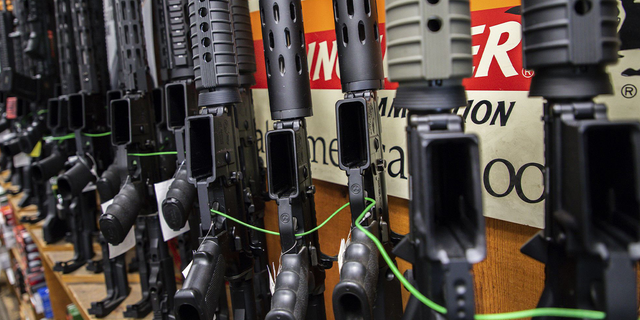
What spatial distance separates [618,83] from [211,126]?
2.11 feet

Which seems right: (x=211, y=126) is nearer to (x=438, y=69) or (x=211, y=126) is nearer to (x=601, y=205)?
(x=438, y=69)

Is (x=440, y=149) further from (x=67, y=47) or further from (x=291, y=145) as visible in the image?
(x=67, y=47)

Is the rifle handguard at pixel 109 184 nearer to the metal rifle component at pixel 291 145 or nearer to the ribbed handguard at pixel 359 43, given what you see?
the metal rifle component at pixel 291 145

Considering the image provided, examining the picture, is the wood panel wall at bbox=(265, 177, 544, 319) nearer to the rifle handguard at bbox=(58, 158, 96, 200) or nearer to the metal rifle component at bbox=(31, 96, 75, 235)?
the rifle handguard at bbox=(58, 158, 96, 200)

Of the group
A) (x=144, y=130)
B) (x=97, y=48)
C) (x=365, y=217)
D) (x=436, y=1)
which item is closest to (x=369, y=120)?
(x=365, y=217)

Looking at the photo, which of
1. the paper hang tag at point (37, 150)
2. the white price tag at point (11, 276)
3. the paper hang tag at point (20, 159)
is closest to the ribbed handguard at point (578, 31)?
the paper hang tag at point (37, 150)

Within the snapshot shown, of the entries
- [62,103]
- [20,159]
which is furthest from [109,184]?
[20,159]

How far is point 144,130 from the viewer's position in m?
1.15

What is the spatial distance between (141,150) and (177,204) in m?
0.37

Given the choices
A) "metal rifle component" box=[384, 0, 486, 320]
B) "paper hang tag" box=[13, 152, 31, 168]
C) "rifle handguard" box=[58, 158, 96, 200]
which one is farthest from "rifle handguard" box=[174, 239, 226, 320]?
"paper hang tag" box=[13, 152, 31, 168]

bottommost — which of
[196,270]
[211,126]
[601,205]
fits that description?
[196,270]

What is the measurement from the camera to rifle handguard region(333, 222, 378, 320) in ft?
1.68

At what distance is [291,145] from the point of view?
0.72 metres

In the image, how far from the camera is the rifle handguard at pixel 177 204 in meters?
0.86
